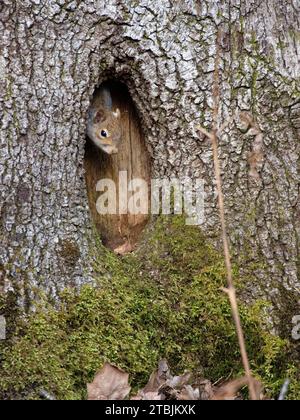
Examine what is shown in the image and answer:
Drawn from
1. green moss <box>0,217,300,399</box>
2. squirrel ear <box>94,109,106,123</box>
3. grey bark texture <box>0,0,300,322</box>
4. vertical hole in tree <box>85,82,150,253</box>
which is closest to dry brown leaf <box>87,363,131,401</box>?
green moss <box>0,217,300,399</box>

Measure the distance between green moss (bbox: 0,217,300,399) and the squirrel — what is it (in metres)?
0.58

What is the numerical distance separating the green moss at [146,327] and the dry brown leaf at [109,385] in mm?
92

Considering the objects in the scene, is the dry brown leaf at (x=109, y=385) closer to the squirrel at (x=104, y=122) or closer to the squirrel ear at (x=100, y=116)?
the squirrel at (x=104, y=122)

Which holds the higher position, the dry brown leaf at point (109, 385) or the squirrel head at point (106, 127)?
the squirrel head at point (106, 127)

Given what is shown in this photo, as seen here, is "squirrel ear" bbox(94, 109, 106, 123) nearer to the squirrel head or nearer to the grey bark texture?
the squirrel head

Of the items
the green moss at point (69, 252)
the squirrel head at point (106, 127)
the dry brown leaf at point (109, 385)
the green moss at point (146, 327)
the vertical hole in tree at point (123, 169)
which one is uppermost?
the squirrel head at point (106, 127)

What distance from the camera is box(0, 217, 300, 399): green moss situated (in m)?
3.38

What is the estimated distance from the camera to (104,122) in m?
4.00

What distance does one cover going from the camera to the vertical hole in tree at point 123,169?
13.6ft

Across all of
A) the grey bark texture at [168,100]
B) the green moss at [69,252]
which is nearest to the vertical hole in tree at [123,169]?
the grey bark texture at [168,100]

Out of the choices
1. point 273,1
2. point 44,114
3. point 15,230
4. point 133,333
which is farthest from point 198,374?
point 273,1

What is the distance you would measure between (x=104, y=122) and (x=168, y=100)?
0.43 metres

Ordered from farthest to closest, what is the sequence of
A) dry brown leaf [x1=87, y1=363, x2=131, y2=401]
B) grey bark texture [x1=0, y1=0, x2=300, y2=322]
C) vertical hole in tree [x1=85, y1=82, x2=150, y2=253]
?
vertical hole in tree [x1=85, y1=82, x2=150, y2=253] < grey bark texture [x1=0, y1=0, x2=300, y2=322] < dry brown leaf [x1=87, y1=363, x2=131, y2=401]
